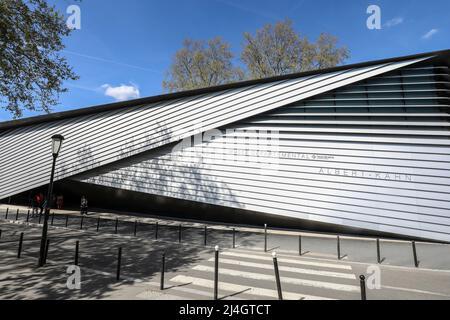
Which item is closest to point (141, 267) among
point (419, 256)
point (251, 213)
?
point (251, 213)

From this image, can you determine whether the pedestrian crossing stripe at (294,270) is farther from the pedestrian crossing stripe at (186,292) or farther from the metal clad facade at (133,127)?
the metal clad facade at (133,127)

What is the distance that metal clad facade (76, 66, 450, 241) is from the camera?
497 inches

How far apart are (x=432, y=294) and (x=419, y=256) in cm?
429

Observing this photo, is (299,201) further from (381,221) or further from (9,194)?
(9,194)

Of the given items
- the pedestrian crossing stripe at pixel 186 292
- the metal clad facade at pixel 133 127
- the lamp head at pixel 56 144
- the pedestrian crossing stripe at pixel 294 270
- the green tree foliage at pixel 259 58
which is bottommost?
the pedestrian crossing stripe at pixel 186 292

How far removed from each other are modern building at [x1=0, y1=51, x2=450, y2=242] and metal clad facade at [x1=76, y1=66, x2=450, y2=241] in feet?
0.16

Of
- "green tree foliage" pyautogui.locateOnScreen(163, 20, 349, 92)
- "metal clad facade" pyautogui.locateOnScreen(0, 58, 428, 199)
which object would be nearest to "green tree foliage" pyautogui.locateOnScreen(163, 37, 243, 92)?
"green tree foliage" pyautogui.locateOnScreen(163, 20, 349, 92)

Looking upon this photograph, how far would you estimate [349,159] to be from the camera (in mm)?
13953

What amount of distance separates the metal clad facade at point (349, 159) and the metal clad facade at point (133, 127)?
66 cm

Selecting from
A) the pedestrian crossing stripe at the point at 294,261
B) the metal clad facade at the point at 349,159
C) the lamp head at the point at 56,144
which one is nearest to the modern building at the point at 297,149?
the metal clad facade at the point at 349,159

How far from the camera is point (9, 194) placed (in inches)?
915

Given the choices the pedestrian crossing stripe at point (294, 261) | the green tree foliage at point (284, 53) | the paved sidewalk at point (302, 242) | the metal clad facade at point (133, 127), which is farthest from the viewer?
the green tree foliage at point (284, 53)

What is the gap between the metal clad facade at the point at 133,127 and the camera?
49.6ft

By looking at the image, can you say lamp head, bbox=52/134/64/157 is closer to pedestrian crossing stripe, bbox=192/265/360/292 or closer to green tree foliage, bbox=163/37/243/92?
pedestrian crossing stripe, bbox=192/265/360/292
